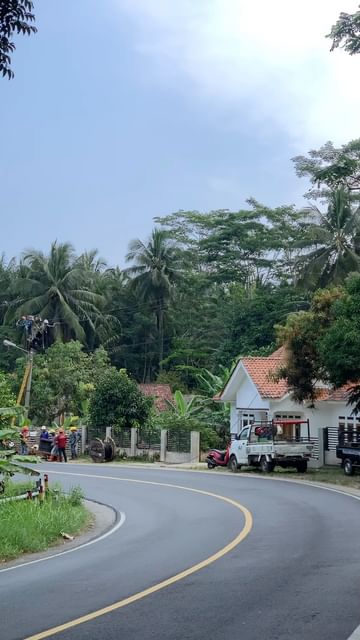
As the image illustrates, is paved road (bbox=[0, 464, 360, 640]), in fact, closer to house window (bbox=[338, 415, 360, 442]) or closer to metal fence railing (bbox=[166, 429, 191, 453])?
house window (bbox=[338, 415, 360, 442])

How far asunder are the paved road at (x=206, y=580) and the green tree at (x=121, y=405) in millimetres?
24777

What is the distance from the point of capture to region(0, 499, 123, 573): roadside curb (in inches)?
531

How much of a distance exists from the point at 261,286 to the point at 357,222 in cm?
1805

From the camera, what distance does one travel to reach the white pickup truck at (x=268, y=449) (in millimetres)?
32281

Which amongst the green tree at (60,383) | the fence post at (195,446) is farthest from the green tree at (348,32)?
the green tree at (60,383)

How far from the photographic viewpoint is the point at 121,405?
46000 millimetres

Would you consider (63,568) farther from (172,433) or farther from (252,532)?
(172,433)

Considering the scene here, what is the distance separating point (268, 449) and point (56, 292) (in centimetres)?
3346

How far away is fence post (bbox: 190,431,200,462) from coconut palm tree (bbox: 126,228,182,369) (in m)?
26.9

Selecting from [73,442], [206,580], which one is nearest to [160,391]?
[73,442]

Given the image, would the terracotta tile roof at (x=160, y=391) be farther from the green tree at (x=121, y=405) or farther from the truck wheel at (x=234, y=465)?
the truck wheel at (x=234, y=465)

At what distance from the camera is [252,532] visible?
15.8 meters

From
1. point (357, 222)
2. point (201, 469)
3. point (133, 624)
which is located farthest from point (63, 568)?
point (357, 222)

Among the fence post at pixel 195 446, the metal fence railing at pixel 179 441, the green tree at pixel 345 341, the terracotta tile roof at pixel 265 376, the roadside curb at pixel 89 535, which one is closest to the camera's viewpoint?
the roadside curb at pixel 89 535
